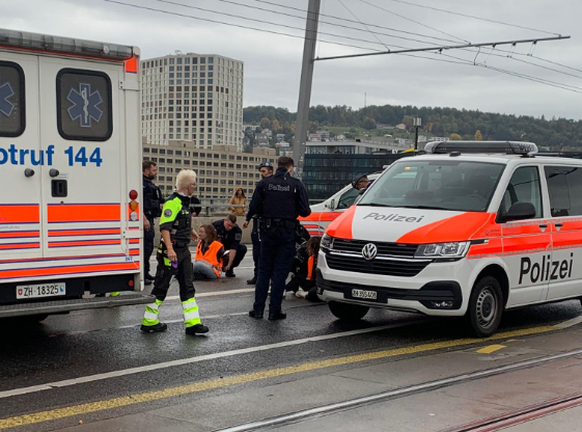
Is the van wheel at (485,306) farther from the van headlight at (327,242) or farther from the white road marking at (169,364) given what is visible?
the van headlight at (327,242)

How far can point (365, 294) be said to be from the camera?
844 cm

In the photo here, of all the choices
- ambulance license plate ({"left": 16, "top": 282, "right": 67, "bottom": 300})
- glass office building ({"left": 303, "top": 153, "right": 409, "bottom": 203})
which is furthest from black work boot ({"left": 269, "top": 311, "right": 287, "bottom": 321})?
glass office building ({"left": 303, "top": 153, "right": 409, "bottom": 203})

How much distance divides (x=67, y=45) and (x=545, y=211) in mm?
5665

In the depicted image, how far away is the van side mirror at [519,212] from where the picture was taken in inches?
347

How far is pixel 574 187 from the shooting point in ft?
33.0

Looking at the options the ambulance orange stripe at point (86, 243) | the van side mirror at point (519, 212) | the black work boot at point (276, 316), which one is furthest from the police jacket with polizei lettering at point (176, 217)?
the van side mirror at point (519, 212)

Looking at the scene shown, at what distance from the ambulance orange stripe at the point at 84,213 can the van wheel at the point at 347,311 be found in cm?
295

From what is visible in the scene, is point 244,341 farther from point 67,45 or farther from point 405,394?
point 67,45

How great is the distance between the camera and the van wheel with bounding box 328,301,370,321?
952 centimetres

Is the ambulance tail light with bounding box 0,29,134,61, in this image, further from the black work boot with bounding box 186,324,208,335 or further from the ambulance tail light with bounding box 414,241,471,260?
the ambulance tail light with bounding box 414,241,471,260

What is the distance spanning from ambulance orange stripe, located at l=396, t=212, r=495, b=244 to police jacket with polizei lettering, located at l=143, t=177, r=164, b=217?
4999 millimetres

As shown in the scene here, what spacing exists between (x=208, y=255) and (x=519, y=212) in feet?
19.4

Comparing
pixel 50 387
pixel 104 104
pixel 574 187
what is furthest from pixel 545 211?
pixel 50 387

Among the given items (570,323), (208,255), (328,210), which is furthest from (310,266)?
(570,323)
